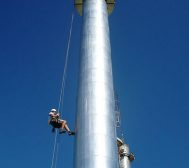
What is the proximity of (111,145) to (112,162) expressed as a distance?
84cm

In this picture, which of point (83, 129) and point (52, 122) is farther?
point (52, 122)

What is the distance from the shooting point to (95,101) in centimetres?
1625

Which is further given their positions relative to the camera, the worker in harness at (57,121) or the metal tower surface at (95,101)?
the worker in harness at (57,121)

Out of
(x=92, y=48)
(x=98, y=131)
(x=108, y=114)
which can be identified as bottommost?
(x=98, y=131)

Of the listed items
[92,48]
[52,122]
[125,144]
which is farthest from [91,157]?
[125,144]

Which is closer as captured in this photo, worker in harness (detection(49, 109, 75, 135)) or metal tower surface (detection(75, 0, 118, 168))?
metal tower surface (detection(75, 0, 118, 168))

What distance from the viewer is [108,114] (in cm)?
1598

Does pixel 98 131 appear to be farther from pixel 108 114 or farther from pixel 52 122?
pixel 52 122

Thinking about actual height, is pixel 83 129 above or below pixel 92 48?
below

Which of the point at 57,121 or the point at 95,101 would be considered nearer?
the point at 95,101

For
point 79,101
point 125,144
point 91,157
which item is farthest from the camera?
point 125,144

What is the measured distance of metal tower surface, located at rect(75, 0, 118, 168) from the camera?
47.3 feet

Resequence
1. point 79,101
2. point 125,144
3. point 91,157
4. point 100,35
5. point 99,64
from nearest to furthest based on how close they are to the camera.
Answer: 1. point 91,157
2. point 79,101
3. point 99,64
4. point 100,35
5. point 125,144

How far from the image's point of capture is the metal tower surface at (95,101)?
14.4 meters
